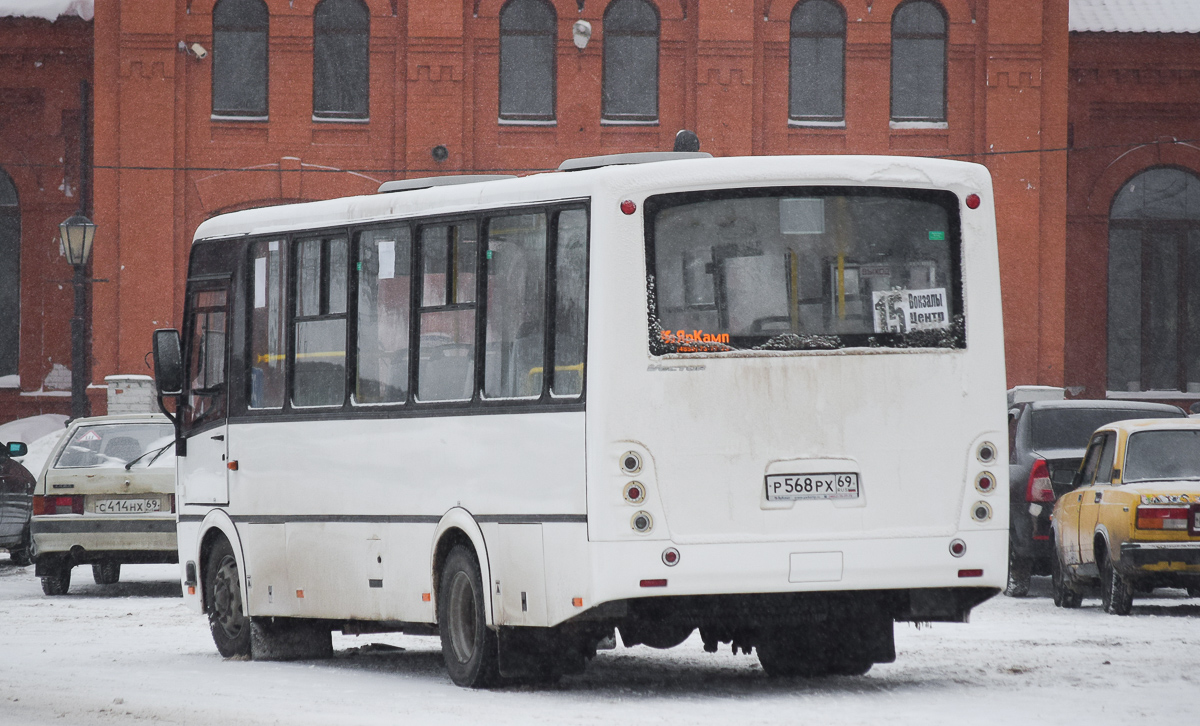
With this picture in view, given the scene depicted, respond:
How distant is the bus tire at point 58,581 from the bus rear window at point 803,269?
10845 millimetres

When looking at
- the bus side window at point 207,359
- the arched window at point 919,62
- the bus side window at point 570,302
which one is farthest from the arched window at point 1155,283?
the bus side window at point 570,302

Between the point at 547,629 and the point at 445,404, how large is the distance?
4.66ft

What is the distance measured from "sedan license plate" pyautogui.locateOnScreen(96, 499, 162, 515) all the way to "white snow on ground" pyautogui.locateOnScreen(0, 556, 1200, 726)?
3016 mm

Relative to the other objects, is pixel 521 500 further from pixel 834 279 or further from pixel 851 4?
pixel 851 4

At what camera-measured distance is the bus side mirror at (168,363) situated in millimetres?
13148

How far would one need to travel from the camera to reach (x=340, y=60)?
36.0 meters

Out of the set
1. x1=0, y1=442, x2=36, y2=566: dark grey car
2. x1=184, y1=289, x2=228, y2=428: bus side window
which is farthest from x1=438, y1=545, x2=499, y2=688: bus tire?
x1=0, y1=442, x2=36, y2=566: dark grey car

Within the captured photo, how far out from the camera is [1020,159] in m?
36.1

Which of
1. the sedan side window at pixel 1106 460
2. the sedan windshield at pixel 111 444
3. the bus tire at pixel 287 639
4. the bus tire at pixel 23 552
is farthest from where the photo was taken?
the bus tire at pixel 23 552

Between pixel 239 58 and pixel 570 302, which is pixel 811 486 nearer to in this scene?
pixel 570 302

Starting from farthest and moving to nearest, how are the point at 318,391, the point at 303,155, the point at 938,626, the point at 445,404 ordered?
the point at 303,155, the point at 938,626, the point at 318,391, the point at 445,404

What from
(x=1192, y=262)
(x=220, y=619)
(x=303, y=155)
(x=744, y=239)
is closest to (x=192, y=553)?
(x=220, y=619)

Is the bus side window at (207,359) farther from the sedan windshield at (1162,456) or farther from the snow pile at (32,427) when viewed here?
the snow pile at (32,427)

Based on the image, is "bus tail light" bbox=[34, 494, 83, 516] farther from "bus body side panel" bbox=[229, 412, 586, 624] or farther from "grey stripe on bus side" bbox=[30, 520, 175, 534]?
"bus body side panel" bbox=[229, 412, 586, 624]
